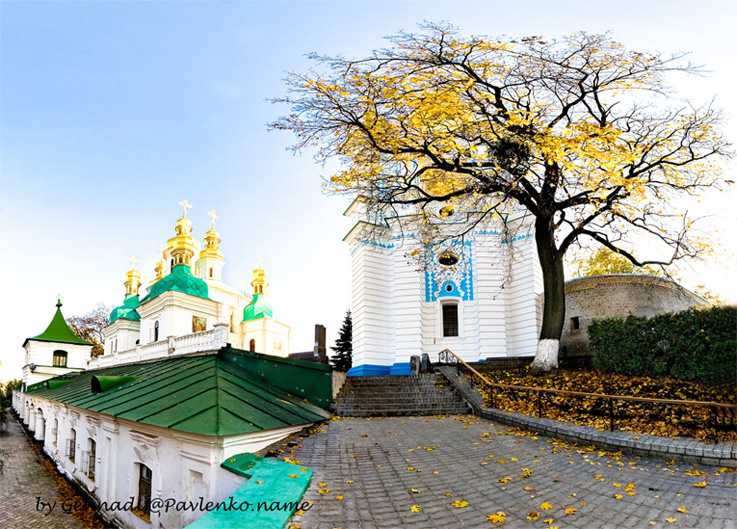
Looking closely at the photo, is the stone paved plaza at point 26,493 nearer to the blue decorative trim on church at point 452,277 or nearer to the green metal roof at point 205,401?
the green metal roof at point 205,401

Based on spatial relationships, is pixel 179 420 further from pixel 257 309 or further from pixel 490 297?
pixel 257 309

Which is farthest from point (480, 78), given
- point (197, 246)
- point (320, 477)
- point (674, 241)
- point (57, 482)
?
point (197, 246)

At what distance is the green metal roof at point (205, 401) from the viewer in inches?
295

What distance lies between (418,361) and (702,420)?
960 centimetres

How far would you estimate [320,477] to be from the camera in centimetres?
Answer: 655

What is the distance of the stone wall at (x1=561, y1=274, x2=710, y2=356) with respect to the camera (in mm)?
16500

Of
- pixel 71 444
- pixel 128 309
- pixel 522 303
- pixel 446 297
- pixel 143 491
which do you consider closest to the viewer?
pixel 143 491

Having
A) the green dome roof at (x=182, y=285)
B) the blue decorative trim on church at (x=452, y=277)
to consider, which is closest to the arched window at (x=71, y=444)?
the green dome roof at (x=182, y=285)

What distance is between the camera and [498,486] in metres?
6.32

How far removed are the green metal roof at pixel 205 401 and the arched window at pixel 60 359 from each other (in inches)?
1101

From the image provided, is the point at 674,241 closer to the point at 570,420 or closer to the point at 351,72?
the point at 570,420

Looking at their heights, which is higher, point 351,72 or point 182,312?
point 351,72

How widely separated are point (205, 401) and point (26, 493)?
35.3 ft

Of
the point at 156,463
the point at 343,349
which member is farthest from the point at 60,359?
the point at 156,463
